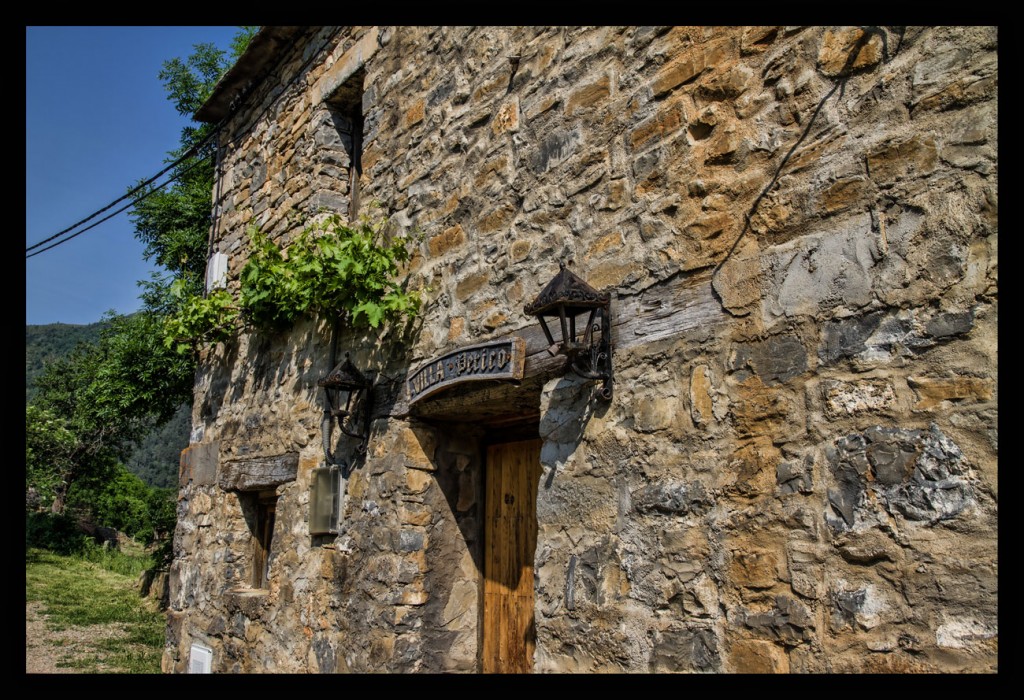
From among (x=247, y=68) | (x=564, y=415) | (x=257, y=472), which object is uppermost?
(x=247, y=68)

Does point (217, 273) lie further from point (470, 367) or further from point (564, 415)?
point (564, 415)

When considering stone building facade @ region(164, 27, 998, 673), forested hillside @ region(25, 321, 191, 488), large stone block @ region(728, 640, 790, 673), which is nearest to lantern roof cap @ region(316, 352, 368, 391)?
stone building facade @ region(164, 27, 998, 673)

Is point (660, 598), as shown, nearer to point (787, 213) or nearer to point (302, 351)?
point (787, 213)

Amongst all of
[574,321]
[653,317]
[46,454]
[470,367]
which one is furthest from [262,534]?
[46,454]

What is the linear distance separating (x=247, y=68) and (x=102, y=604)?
26.8 ft

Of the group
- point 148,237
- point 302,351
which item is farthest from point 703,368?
point 148,237

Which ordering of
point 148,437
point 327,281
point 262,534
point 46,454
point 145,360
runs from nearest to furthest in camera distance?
1. point 327,281
2. point 262,534
3. point 145,360
4. point 46,454
5. point 148,437

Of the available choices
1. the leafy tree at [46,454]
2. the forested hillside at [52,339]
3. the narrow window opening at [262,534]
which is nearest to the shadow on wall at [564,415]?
the narrow window opening at [262,534]

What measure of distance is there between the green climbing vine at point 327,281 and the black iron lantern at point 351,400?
28 centimetres

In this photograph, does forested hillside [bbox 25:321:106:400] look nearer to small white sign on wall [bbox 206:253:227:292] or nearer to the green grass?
the green grass

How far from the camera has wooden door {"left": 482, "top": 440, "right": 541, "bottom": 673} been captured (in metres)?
3.74

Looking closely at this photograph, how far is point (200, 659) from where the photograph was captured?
543 centimetres

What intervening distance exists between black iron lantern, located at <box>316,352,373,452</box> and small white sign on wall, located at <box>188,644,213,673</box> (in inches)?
85.8
